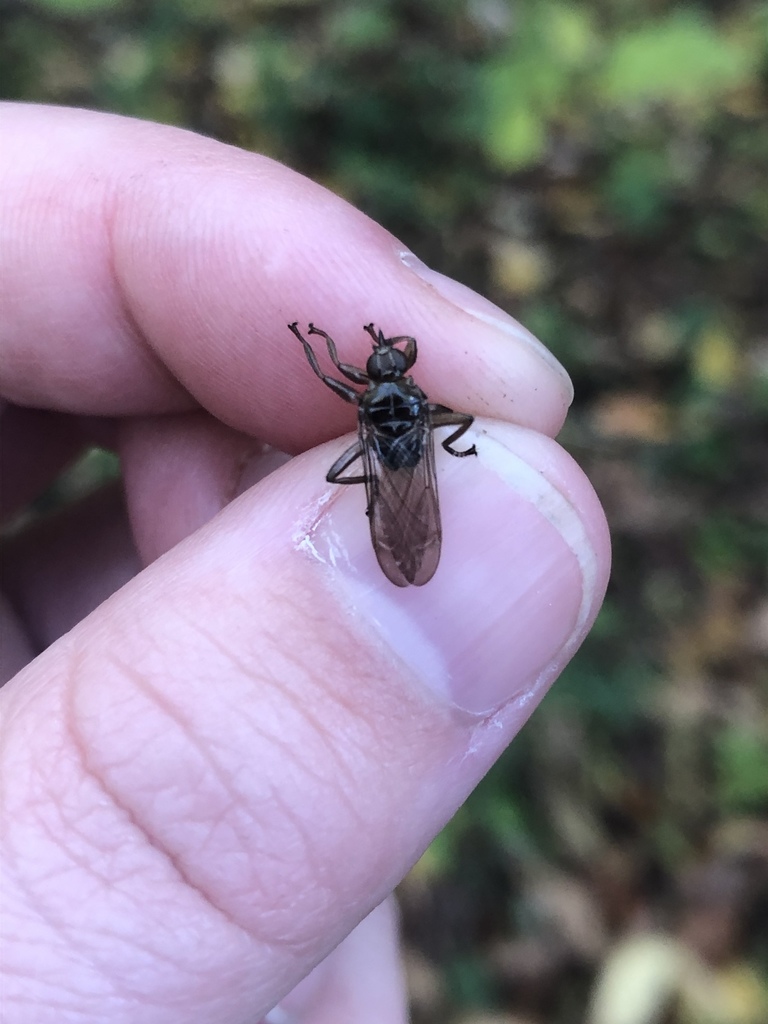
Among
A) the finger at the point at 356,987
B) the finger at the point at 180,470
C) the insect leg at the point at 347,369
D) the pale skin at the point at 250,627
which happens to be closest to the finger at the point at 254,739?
the pale skin at the point at 250,627

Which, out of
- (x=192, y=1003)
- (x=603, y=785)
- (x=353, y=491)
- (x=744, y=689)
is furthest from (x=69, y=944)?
(x=744, y=689)

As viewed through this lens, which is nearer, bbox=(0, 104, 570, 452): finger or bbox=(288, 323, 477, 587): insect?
bbox=(288, 323, 477, 587): insect

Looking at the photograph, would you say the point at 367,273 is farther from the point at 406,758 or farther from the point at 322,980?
the point at 322,980

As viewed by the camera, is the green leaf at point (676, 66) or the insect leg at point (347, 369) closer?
the insect leg at point (347, 369)

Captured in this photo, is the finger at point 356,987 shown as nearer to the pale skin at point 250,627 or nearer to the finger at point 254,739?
the pale skin at point 250,627

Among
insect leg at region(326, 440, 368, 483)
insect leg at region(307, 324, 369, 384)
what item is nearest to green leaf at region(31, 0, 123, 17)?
insect leg at region(307, 324, 369, 384)

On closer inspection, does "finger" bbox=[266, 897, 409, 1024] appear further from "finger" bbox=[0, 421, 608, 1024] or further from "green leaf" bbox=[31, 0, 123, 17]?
"green leaf" bbox=[31, 0, 123, 17]

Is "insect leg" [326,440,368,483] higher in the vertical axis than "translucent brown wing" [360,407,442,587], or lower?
higher
